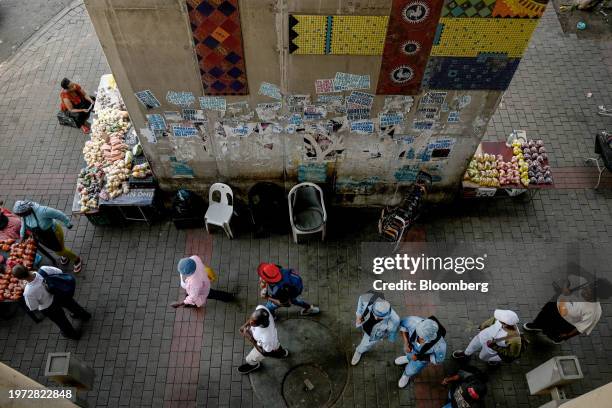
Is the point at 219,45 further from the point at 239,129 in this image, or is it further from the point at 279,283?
the point at 279,283

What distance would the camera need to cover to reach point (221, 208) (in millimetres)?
8617

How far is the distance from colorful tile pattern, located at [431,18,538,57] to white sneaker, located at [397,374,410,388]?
190 inches

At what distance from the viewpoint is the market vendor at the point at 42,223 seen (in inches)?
291

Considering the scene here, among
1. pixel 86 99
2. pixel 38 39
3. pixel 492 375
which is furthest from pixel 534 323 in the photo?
pixel 38 39

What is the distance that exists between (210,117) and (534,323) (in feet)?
20.6

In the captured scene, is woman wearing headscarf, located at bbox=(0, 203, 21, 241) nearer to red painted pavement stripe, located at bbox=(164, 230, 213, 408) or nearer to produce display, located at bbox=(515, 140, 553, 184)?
red painted pavement stripe, located at bbox=(164, 230, 213, 408)

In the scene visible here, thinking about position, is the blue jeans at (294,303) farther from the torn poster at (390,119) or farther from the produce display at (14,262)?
the produce display at (14,262)

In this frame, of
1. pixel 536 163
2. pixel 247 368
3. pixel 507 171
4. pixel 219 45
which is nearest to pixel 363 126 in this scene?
pixel 219 45

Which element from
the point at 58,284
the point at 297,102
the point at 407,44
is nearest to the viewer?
the point at 407,44

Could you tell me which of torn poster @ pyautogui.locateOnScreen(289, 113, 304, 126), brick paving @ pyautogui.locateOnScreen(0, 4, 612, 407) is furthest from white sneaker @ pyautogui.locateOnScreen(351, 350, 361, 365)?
torn poster @ pyautogui.locateOnScreen(289, 113, 304, 126)

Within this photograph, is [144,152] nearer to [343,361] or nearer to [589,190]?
[343,361]

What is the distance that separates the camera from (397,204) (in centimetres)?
909

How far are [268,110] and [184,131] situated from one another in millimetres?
1491

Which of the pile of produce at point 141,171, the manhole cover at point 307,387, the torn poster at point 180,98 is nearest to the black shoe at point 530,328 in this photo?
the manhole cover at point 307,387
